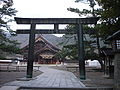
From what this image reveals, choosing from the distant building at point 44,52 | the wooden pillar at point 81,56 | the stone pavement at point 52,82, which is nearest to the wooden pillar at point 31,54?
the stone pavement at point 52,82

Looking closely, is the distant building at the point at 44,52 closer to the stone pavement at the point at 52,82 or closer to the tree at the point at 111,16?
the stone pavement at the point at 52,82

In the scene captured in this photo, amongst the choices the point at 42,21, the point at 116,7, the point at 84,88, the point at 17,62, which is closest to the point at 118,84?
the point at 84,88

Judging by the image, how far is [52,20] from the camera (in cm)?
1388

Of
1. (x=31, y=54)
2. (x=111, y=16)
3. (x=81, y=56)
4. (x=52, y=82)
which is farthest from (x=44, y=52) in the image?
(x=111, y=16)

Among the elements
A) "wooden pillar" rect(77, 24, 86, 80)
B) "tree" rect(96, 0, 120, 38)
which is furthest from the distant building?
"tree" rect(96, 0, 120, 38)

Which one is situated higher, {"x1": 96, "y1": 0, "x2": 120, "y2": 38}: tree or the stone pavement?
{"x1": 96, "y1": 0, "x2": 120, "y2": 38}: tree

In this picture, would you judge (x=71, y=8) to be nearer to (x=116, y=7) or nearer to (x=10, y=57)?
(x=116, y=7)

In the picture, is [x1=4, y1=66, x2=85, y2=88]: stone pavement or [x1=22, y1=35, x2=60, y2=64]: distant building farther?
[x1=22, y1=35, x2=60, y2=64]: distant building

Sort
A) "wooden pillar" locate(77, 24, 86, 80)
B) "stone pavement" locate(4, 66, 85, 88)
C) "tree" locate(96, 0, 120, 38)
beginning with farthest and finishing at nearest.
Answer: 1. "wooden pillar" locate(77, 24, 86, 80)
2. "tree" locate(96, 0, 120, 38)
3. "stone pavement" locate(4, 66, 85, 88)

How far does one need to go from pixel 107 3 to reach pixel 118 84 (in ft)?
19.4

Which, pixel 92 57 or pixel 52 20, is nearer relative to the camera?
pixel 52 20

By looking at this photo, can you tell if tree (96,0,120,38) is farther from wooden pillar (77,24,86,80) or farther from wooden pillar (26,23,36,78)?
wooden pillar (26,23,36,78)

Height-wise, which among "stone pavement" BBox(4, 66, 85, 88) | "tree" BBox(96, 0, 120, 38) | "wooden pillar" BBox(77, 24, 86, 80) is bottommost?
"stone pavement" BBox(4, 66, 85, 88)

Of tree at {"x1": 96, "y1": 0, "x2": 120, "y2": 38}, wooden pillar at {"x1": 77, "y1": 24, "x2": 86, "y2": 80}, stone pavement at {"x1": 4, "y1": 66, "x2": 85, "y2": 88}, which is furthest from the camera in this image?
wooden pillar at {"x1": 77, "y1": 24, "x2": 86, "y2": 80}
